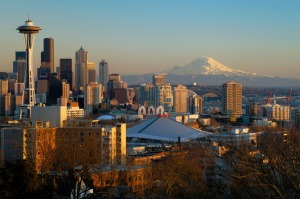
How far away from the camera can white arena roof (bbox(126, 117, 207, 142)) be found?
3725 cm

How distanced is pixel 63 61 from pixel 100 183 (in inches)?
3716

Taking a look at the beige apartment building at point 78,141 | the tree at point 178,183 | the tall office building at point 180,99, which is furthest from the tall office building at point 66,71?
the tree at point 178,183

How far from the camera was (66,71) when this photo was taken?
106438 mm

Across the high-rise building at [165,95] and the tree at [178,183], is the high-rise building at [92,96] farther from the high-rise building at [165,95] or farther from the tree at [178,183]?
the tree at [178,183]

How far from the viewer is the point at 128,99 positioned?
100m

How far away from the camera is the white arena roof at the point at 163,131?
122 ft

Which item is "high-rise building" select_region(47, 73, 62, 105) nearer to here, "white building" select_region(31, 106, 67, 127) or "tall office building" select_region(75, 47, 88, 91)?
"tall office building" select_region(75, 47, 88, 91)

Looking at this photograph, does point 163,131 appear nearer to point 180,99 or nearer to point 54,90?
point 180,99

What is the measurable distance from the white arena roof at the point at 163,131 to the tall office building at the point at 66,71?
65.6 metres

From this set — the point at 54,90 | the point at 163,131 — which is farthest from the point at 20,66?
the point at 163,131

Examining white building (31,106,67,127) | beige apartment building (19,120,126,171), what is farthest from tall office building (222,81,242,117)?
beige apartment building (19,120,126,171)

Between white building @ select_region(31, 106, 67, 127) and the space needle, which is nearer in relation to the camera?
white building @ select_region(31, 106, 67, 127)

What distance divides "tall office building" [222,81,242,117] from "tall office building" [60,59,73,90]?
1727 inches

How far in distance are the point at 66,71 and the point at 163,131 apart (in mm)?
69206
